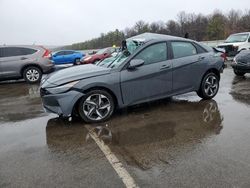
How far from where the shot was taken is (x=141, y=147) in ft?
16.4

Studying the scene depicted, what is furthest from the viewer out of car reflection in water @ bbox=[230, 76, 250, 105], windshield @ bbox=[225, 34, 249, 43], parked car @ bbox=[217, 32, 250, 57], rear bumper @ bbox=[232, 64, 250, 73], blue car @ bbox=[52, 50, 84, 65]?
blue car @ bbox=[52, 50, 84, 65]

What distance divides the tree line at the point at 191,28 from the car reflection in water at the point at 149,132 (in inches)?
2183

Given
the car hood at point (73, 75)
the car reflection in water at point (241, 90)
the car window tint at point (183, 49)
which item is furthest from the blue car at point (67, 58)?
the car hood at point (73, 75)

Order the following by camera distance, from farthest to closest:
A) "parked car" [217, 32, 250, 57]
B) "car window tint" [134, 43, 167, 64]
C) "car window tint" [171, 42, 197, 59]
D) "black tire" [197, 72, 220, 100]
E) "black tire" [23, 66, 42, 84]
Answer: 1. "parked car" [217, 32, 250, 57]
2. "black tire" [23, 66, 42, 84]
3. "black tire" [197, 72, 220, 100]
4. "car window tint" [171, 42, 197, 59]
5. "car window tint" [134, 43, 167, 64]

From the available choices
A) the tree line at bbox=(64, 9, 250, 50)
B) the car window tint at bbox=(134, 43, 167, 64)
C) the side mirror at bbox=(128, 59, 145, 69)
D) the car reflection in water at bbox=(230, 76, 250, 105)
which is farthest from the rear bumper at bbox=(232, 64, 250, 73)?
the tree line at bbox=(64, 9, 250, 50)

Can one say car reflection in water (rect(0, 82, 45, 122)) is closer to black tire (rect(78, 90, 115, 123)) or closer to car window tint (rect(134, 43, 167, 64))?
black tire (rect(78, 90, 115, 123))

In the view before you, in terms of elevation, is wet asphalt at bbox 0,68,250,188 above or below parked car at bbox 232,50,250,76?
below

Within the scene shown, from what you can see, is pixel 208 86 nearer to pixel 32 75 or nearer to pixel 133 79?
pixel 133 79

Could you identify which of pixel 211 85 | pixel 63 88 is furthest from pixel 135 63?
pixel 211 85

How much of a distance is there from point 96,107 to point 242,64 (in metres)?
7.51

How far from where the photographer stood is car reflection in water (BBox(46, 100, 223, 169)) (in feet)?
15.8

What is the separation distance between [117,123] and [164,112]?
1.18m

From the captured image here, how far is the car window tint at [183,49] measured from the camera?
7.47 meters

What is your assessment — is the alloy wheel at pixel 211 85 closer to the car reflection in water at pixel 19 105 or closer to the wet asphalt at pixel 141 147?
the wet asphalt at pixel 141 147
